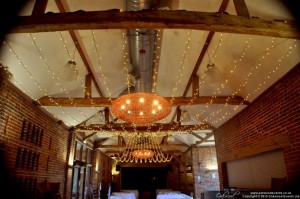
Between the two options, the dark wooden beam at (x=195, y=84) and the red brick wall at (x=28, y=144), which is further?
the dark wooden beam at (x=195, y=84)

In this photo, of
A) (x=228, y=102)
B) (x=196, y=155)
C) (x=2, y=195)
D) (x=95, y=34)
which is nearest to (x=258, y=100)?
(x=228, y=102)

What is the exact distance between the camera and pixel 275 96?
439 centimetres

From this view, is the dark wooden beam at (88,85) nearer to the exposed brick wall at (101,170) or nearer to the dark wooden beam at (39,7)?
the dark wooden beam at (39,7)

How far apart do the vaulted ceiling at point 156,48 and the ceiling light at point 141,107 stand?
105 cm

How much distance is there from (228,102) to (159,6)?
2.91 m

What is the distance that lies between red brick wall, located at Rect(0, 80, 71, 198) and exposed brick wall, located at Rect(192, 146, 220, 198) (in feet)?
20.8

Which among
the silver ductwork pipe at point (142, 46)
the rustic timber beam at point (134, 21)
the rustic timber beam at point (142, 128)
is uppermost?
the silver ductwork pipe at point (142, 46)

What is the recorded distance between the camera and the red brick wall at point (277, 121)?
12.5 feet

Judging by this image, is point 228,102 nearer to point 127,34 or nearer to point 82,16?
point 127,34

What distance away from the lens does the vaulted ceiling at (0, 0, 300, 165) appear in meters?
2.82

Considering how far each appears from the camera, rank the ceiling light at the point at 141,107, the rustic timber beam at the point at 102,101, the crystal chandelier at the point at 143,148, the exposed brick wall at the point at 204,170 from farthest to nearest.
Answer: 1. the exposed brick wall at the point at 204,170
2. the crystal chandelier at the point at 143,148
3. the rustic timber beam at the point at 102,101
4. the ceiling light at the point at 141,107

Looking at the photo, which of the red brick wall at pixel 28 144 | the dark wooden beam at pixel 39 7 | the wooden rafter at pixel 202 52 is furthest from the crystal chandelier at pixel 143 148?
the dark wooden beam at pixel 39 7

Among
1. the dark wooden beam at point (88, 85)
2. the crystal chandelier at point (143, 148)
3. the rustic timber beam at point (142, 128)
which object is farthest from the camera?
the crystal chandelier at point (143, 148)

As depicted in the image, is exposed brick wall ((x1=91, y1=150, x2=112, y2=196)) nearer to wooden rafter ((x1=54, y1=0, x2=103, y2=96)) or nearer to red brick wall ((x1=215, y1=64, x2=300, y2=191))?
wooden rafter ((x1=54, y1=0, x2=103, y2=96))
